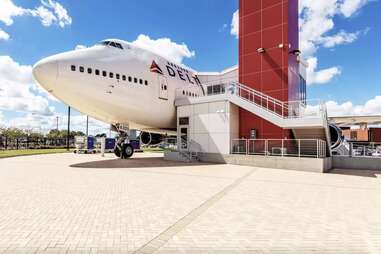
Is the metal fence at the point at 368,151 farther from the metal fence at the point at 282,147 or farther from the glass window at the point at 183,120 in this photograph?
the glass window at the point at 183,120

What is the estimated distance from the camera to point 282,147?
1612cm

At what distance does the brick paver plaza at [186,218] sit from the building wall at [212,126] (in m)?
9.24

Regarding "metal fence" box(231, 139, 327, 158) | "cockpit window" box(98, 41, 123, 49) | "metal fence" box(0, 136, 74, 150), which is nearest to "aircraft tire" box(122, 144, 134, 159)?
"cockpit window" box(98, 41, 123, 49)

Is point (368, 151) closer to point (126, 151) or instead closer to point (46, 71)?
point (126, 151)

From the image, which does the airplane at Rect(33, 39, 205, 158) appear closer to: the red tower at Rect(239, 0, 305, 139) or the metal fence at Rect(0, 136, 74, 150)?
the red tower at Rect(239, 0, 305, 139)

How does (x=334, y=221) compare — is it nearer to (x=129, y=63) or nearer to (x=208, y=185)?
(x=208, y=185)

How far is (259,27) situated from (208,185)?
49.6 feet

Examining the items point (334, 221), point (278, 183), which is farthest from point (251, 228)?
point (278, 183)

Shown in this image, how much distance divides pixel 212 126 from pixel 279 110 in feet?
16.4

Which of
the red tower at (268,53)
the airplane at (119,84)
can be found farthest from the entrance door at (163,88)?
the red tower at (268,53)

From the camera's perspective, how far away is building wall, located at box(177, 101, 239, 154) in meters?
18.5

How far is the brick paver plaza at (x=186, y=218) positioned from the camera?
416cm

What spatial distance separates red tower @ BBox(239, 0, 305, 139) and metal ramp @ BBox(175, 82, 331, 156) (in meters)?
0.62

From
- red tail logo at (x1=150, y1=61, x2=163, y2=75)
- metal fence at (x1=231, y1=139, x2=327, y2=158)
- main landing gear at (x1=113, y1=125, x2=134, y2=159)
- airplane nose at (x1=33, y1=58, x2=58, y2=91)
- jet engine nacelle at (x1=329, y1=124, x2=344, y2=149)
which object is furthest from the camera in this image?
jet engine nacelle at (x1=329, y1=124, x2=344, y2=149)
